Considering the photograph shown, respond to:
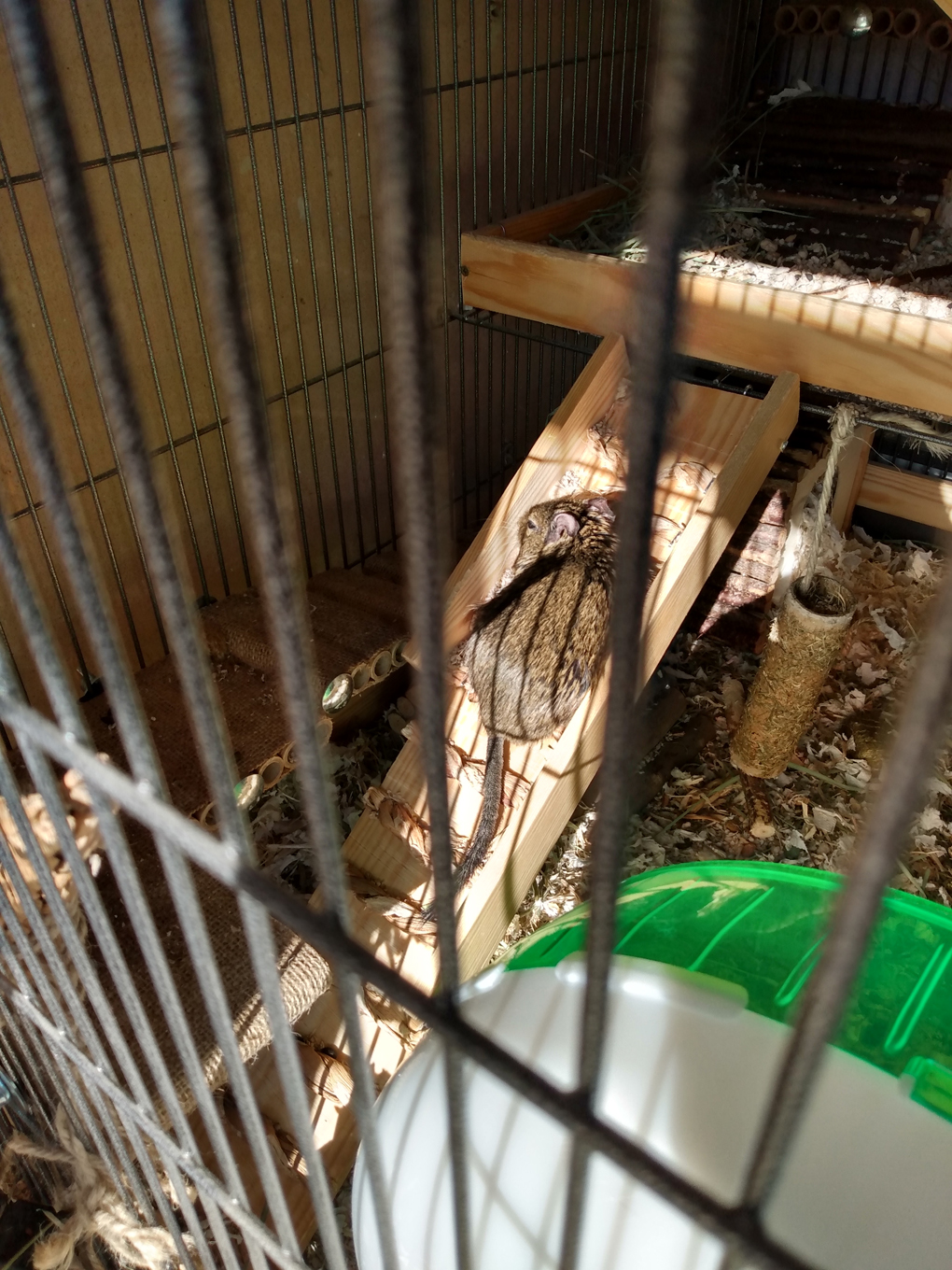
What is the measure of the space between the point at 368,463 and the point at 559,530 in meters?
0.54

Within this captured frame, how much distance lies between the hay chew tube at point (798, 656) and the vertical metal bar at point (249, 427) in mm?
1128

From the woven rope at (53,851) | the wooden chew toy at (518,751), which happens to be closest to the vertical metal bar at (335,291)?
the wooden chew toy at (518,751)

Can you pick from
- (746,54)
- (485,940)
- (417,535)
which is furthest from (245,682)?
(746,54)

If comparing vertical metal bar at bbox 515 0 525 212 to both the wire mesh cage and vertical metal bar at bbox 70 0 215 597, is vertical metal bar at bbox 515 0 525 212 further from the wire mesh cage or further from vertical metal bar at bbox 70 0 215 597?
vertical metal bar at bbox 70 0 215 597

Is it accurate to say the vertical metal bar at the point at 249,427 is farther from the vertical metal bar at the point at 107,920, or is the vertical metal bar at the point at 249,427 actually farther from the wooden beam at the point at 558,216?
the wooden beam at the point at 558,216

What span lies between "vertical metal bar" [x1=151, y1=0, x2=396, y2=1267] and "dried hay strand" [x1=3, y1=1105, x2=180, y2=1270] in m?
0.72

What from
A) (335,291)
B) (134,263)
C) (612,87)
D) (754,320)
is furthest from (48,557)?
(612,87)

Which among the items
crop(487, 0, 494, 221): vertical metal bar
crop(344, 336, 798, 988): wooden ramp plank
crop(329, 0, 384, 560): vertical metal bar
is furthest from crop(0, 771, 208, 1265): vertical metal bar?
crop(487, 0, 494, 221): vertical metal bar

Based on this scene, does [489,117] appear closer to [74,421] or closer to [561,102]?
[561,102]

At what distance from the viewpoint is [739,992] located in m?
0.58

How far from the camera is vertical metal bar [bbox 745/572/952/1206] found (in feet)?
0.59

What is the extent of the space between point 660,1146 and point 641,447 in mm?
417

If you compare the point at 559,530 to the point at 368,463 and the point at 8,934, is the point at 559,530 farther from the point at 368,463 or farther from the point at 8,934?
the point at 8,934

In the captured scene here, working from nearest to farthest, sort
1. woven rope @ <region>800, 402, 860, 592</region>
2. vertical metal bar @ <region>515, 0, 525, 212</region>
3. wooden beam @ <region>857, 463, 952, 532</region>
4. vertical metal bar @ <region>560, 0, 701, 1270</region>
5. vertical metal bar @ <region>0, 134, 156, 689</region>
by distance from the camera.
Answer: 1. vertical metal bar @ <region>560, 0, 701, 1270</region>
2. vertical metal bar @ <region>0, 134, 156, 689</region>
3. woven rope @ <region>800, 402, 860, 592</region>
4. vertical metal bar @ <region>515, 0, 525, 212</region>
5. wooden beam @ <region>857, 463, 952, 532</region>
